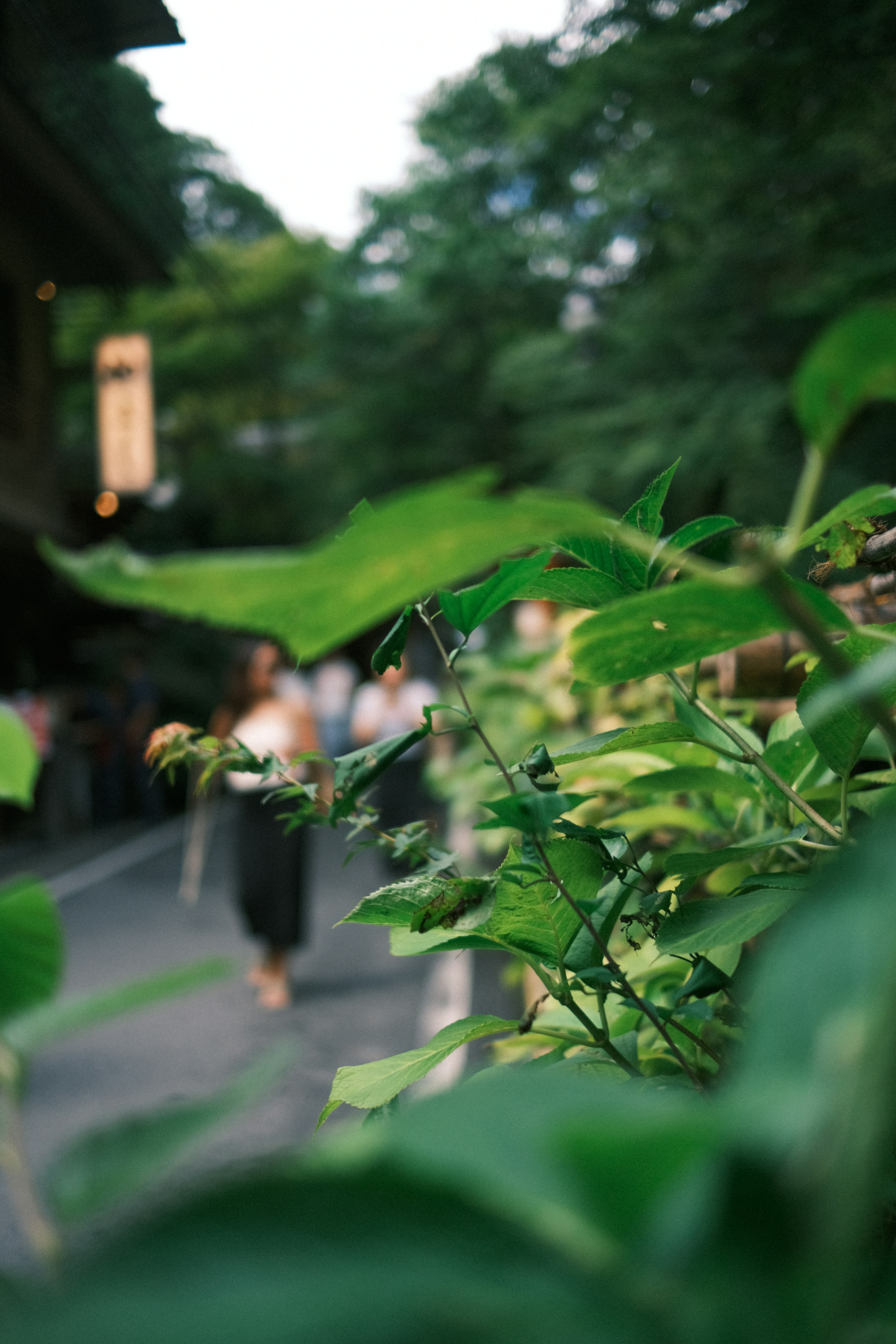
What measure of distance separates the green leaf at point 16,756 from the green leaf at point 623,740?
311 mm

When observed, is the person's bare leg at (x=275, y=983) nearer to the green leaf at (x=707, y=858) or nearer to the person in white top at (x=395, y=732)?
the person in white top at (x=395, y=732)

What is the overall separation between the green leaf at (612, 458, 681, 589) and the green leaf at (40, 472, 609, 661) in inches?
9.0

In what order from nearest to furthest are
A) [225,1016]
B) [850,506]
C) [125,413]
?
[850,506] < [225,1016] < [125,413]

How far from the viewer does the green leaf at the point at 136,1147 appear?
23 cm

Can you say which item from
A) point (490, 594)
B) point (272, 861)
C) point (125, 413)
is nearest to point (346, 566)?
point (490, 594)

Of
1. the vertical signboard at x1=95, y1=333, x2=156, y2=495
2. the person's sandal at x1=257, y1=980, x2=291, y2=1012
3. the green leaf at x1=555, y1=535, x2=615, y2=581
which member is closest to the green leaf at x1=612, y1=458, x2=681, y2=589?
the green leaf at x1=555, y1=535, x2=615, y2=581

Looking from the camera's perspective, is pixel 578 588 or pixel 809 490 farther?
pixel 578 588

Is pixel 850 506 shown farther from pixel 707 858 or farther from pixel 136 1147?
pixel 136 1147

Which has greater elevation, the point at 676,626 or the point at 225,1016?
the point at 676,626

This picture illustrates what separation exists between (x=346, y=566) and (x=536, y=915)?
34 cm

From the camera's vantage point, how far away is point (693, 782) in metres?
0.71

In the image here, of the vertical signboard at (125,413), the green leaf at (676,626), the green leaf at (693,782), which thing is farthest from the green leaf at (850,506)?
the vertical signboard at (125,413)

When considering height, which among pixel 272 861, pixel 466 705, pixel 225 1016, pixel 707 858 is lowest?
pixel 225 1016

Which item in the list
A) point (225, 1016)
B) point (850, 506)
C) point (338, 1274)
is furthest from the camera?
point (225, 1016)
